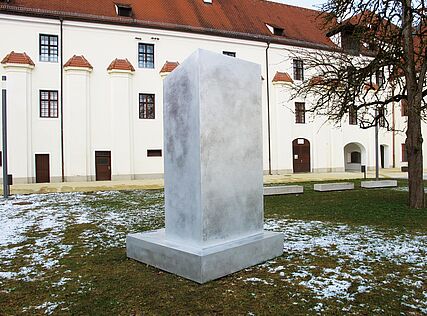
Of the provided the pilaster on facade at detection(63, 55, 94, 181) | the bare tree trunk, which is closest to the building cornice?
the pilaster on facade at detection(63, 55, 94, 181)

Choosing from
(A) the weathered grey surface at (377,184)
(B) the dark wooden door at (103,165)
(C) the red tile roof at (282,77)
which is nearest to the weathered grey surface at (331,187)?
(A) the weathered grey surface at (377,184)

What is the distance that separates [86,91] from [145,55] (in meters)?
5.02

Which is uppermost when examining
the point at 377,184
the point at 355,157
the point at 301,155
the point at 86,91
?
the point at 86,91

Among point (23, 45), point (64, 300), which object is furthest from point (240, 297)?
point (23, 45)

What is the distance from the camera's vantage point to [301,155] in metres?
30.7

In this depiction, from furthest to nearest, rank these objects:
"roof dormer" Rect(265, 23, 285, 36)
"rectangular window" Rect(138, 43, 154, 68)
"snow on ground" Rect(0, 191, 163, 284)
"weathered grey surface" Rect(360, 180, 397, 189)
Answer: "roof dormer" Rect(265, 23, 285, 36)
"rectangular window" Rect(138, 43, 154, 68)
"weathered grey surface" Rect(360, 180, 397, 189)
"snow on ground" Rect(0, 191, 163, 284)

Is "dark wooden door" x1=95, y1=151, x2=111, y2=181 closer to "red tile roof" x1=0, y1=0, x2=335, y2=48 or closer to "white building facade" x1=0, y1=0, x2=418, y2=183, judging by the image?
"white building facade" x1=0, y1=0, x2=418, y2=183

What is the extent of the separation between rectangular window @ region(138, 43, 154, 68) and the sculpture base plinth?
2235 centimetres

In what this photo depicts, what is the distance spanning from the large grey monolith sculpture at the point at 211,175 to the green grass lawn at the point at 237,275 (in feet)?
0.80

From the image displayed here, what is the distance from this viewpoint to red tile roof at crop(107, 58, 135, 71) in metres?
24.7

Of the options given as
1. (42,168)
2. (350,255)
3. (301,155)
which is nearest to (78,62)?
(42,168)

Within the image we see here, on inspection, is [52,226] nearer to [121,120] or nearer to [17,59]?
[121,120]

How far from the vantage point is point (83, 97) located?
79.5 feet

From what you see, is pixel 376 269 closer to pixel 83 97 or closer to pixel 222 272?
pixel 222 272
